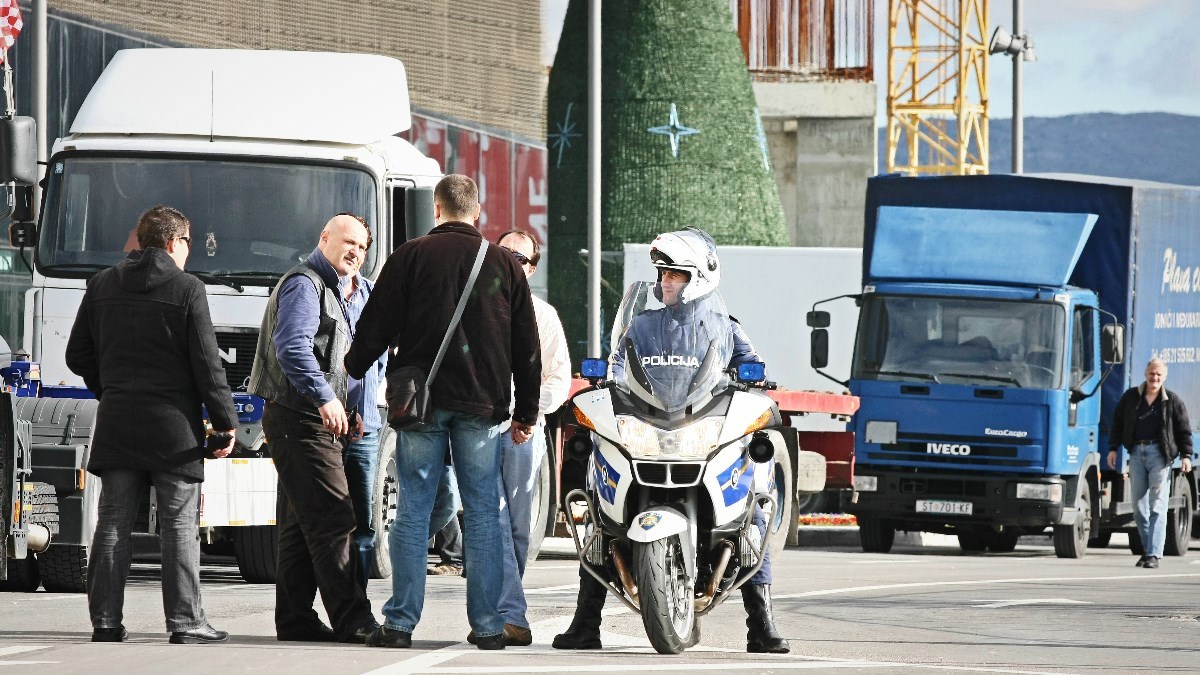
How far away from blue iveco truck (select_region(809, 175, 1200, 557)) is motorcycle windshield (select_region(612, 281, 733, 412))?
10770 mm

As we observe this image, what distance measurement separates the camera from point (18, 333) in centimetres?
2500

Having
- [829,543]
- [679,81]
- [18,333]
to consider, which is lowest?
[829,543]

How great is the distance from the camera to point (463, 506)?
10328mm

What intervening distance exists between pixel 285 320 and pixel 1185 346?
14859 millimetres

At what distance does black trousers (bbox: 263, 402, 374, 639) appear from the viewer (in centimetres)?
1044

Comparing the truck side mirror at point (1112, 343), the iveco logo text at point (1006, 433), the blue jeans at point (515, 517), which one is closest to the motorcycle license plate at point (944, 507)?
the iveco logo text at point (1006, 433)

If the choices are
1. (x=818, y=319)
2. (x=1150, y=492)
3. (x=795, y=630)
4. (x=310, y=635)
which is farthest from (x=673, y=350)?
(x=818, y=319)

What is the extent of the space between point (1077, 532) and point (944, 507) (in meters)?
1.20

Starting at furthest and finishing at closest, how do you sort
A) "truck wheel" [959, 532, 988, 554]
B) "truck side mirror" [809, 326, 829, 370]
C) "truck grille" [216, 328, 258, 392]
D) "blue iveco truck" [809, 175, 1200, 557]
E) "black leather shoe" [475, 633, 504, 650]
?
"truck wheel" [959, 532, 988, 554], "truck side mirror" [809, 326, 829, 370], "blue iveco truck" [809, 175, 1200, 557], "truck grille" [216, 328, 258, 392], "black leather shoe" [475, 633, 504, 650]

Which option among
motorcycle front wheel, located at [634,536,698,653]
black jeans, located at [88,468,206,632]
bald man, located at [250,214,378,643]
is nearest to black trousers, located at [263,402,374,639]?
bald man, located at [250,214,378,643]

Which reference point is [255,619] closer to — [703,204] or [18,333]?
[18,333]

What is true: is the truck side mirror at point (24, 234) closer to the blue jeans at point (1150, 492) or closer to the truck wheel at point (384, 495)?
the truck wheel at point (384, 495)

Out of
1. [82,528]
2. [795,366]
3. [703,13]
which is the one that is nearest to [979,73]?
[703,13]

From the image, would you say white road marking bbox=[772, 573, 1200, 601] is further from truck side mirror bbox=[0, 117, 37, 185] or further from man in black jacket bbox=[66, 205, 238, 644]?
truck side mirror bbox=[0, 117, 37, 185]
